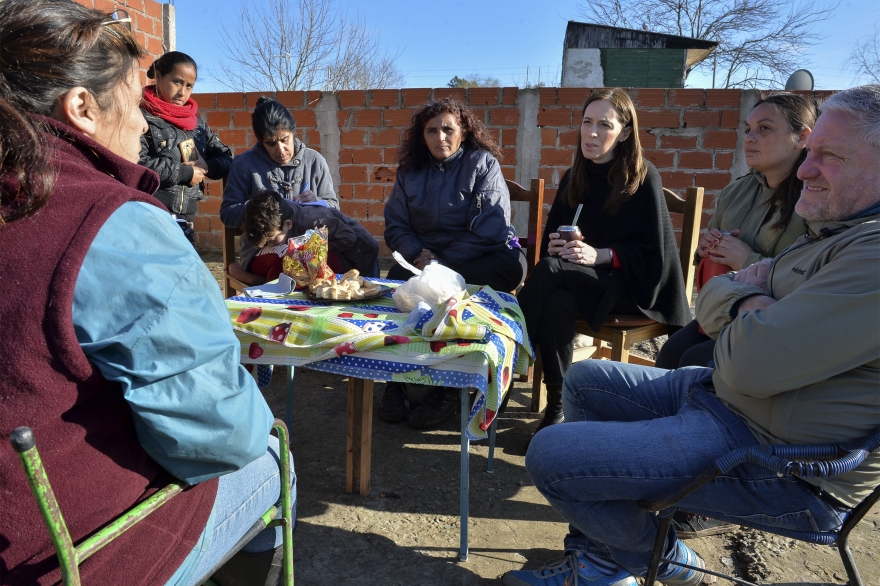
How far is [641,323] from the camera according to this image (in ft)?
9.85

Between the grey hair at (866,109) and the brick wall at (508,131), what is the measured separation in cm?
393

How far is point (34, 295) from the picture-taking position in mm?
914

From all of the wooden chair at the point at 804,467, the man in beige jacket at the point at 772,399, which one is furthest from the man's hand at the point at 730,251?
the wooden chair at the point at 804,467

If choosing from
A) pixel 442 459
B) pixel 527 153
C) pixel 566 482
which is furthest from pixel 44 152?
pixel 527 153

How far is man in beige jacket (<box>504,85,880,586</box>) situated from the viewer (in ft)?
4.42

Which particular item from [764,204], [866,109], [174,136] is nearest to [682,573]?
[866,109]

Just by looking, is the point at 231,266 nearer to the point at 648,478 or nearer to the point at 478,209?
the point at 478,209

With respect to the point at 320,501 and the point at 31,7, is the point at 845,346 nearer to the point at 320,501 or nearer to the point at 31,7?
the point at 31,7

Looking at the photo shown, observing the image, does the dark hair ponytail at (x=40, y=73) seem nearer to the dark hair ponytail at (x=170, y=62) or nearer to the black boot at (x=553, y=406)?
the black boot at (x=553, y=406)

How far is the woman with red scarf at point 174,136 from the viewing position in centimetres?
355

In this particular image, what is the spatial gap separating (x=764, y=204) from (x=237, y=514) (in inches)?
97.1

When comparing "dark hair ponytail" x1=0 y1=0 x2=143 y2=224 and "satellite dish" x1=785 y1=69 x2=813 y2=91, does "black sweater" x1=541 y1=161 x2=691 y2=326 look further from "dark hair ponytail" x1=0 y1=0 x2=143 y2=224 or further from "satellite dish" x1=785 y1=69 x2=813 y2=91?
"satellite dish" x1=785 y1=69 x2=813 y2=91

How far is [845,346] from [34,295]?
1518 mm

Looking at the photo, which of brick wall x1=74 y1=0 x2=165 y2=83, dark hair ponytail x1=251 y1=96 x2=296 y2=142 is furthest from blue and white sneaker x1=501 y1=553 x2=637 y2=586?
brick wall x1=74 y1=0 x2=165 y2=83
